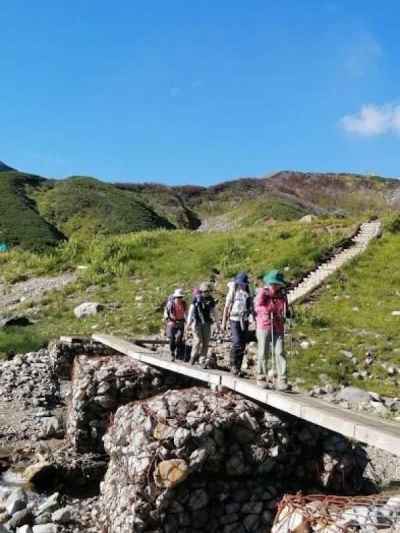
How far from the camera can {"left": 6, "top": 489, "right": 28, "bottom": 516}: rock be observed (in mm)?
11297

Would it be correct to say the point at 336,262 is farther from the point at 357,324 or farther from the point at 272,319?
the point at 272,319

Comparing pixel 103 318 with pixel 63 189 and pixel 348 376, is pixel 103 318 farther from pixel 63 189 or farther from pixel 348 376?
pixel 63 189

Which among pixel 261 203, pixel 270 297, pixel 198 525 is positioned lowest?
pixel 198 525

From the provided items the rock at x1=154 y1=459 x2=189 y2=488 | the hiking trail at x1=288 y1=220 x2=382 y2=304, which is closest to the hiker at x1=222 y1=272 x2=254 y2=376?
the rock at x1=154 y1=459 x2=189 y2=488

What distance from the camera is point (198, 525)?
30.8ft

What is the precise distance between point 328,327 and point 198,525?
586 inches

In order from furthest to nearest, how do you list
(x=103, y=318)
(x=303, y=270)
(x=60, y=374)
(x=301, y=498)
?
1. (x=303, y=270)
2. (x=103, y=318)
3. (x=60, y=374)
4. (x=301, y=498)

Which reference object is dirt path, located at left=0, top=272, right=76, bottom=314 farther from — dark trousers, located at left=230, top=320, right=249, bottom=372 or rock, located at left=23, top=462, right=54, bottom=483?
dark trousers, located at left=230, top=320, right=249, bottom=372

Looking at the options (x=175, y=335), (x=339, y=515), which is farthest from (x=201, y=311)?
(x=339, y=515)

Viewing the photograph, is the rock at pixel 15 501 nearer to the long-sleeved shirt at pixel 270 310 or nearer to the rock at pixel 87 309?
the long-sleeved shirt at pixel 270 310

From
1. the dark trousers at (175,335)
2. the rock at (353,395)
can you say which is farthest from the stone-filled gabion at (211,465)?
the rock at (353,395)

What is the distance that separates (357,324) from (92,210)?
6031 centimetres

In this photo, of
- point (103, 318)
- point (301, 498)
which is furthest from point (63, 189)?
point (301, 498)

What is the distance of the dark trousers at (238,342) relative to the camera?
12.0m
